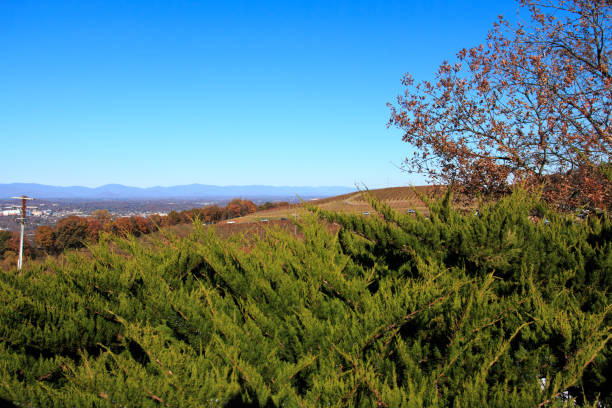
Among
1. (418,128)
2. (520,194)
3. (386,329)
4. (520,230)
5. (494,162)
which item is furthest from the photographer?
(418,128)

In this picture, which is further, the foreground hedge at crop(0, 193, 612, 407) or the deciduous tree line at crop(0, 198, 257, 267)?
the deciduous tree line at crop(0, 198, 257, 267)

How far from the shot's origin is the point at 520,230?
148 inches

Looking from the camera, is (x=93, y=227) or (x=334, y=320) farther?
(x=93, y=227)

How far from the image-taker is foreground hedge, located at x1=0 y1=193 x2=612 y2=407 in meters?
2.08

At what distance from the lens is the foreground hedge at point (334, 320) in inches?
82.0

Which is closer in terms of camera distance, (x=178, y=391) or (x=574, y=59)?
(x=178, y=391)

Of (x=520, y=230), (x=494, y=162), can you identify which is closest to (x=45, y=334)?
(x=520, y=230)

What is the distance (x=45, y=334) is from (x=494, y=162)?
10.5 metres

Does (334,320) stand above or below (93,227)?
above

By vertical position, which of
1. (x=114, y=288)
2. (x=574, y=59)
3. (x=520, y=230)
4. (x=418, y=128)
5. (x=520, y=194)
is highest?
(x=574, y=59)

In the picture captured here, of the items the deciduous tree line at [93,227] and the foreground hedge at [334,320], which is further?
the deciduous tree line at [93,227]

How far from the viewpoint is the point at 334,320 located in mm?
2996

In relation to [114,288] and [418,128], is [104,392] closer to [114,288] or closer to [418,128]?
[114,288]

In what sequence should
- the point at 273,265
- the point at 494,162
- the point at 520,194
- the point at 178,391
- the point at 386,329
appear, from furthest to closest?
the point at 494,162 < the point at 520,194 < the point at 273,265 < the point at 386,329 < the point at 178,391
